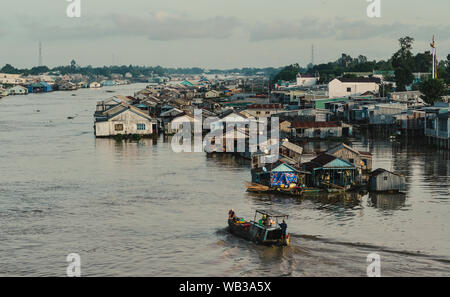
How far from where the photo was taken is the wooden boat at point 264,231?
46.0 feet

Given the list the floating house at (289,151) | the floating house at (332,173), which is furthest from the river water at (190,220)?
the floating house at (289,151)

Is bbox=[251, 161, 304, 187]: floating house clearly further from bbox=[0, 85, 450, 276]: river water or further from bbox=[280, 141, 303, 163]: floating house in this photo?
bbox=[280, 141, 303, 163]: floating house

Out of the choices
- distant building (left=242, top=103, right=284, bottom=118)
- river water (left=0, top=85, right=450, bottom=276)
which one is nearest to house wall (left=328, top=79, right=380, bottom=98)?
distant building (left=242, top=103, right=284, bottom=118)

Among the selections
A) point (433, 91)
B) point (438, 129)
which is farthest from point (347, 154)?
point (433, 91)

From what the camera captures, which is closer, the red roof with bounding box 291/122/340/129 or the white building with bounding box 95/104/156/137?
the red roof with bounding box 291/122/340/129

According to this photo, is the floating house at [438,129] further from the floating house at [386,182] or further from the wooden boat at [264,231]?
Answer: the wooden boat at [264,231]

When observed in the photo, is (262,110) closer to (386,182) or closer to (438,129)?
(438,129)

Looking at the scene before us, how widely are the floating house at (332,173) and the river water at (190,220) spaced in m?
0.91

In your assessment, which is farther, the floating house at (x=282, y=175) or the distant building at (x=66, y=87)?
the distant building at (x=66, y=87)

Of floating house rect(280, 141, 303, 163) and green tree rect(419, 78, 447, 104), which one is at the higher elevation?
green tree rect(419, 78, 447, 104)

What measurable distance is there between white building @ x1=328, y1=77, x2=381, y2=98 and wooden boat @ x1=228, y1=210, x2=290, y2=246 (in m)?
39.8

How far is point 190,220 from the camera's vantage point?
656 inches

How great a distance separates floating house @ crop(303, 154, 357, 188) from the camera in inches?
785
